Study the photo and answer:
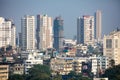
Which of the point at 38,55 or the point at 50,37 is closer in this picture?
the point at 38,55

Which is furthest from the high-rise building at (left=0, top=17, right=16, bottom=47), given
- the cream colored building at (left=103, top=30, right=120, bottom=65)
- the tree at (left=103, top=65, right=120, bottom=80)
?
the tree at (left=103, top=65, right=120, bottom=80)

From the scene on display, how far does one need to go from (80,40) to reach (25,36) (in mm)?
8521

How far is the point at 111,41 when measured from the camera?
2148 inches

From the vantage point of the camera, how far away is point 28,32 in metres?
79.2

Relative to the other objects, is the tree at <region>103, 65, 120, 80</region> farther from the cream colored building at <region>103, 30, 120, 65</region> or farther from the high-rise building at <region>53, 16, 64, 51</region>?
the high-rise building at <region>53, 16, 64, 51</region>

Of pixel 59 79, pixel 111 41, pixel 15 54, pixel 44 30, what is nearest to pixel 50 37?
pixel 44 30

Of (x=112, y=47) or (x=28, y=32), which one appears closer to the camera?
(x=112, y=47)

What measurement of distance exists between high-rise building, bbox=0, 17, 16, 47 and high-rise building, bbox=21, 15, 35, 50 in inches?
33.6

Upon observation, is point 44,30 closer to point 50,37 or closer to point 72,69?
point 50,37

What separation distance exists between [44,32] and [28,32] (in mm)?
3558

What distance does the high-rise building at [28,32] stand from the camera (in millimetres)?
75812

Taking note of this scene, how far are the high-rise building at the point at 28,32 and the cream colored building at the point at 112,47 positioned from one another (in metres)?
19.1

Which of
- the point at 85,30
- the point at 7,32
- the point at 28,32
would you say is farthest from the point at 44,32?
the point at 7,32

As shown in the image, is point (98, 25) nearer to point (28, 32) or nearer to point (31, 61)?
point (28, 32)
